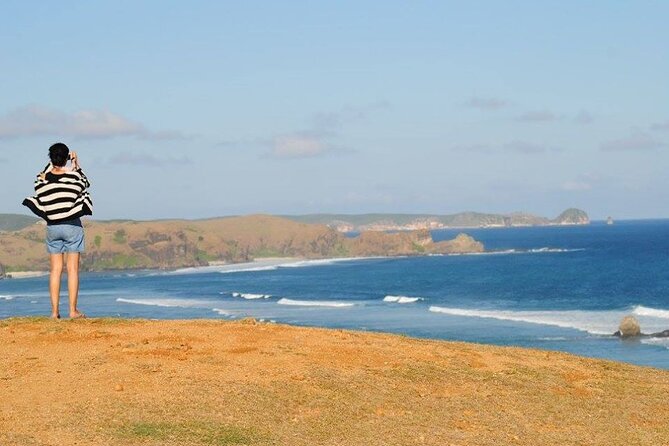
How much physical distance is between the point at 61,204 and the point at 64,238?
0.61 meters

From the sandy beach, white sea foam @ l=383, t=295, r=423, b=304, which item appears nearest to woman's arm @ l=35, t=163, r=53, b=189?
white sea foam @ l=383, t=295, r=423, b=304

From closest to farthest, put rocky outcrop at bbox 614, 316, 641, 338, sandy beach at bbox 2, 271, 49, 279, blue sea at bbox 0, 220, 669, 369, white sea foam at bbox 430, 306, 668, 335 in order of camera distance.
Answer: rocky outcrop at bbox 614, 316, 641, 338 → blue sea at bbox 0, 220, 669, 369 → white sea foam at bbox 430, 306, 668, 335 → sandy beach at bbox 2, 271, 49, 279

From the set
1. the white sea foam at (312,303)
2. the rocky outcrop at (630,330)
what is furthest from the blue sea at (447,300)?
the rocky outcrop at (630,330)

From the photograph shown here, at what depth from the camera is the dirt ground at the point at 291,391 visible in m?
10.8

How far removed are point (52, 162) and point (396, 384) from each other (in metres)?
6.52

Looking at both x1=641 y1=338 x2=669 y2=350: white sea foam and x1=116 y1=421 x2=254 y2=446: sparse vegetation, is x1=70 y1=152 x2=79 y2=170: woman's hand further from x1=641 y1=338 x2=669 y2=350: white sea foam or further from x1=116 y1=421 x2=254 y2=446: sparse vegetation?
x1=641 y1=338 x2=669 y2=350: white sea foam

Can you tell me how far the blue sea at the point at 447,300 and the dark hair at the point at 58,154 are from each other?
1267 inches

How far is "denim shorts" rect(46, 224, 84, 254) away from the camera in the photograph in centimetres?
1570

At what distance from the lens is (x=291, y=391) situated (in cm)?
1240

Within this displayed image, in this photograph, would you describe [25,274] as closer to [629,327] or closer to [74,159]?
[629,327]

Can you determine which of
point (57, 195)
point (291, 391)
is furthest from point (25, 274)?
point (291, 391)

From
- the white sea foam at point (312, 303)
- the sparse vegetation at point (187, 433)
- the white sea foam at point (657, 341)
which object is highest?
the sparse vegetation at point (187, 433)

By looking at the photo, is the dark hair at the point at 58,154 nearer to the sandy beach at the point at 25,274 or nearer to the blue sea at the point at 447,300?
the blue sea at the point at 447,300

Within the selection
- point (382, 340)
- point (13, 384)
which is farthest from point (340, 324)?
point (13, 384)
